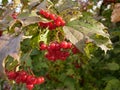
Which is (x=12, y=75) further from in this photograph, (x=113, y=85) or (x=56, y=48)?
(x=113, y=85)

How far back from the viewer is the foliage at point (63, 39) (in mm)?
1552

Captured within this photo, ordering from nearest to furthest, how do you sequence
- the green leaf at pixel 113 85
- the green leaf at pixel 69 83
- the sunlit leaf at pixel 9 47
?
the sunlit leaf at pixel 9 47 → the green leaf at pixel 113 85 → the green leaf at pixel 69 83

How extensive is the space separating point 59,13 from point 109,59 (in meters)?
1.67

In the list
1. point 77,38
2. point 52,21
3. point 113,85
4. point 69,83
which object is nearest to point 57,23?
point 52,21

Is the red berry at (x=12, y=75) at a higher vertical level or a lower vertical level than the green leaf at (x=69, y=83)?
higher

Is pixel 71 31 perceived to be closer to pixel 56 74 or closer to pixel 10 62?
pixel 10 62

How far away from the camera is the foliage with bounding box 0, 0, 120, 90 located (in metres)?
1.55

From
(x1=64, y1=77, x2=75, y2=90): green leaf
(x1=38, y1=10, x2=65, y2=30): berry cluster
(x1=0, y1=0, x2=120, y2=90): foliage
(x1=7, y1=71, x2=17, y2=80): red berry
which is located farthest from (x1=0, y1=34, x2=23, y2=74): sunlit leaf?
(x1=64, y1=77, x2=75, y2=90): green leaf

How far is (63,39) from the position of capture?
184cm

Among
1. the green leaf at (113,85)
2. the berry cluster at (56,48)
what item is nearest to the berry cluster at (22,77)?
the berry cluster at (56,48)

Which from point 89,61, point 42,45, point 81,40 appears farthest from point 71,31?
point 89,61

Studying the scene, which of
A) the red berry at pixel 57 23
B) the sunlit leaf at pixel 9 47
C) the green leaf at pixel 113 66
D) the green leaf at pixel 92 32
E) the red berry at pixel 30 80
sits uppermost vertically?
the sunlit leaf at pixel 9 47

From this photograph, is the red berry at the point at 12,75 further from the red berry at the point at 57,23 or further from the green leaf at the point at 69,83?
the green leaf at the point at 69,83

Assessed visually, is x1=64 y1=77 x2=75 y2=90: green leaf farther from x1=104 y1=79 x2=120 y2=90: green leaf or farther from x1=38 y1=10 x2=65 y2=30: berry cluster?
x1=38 y1=10 x2=65 y2=30: berry cluster
